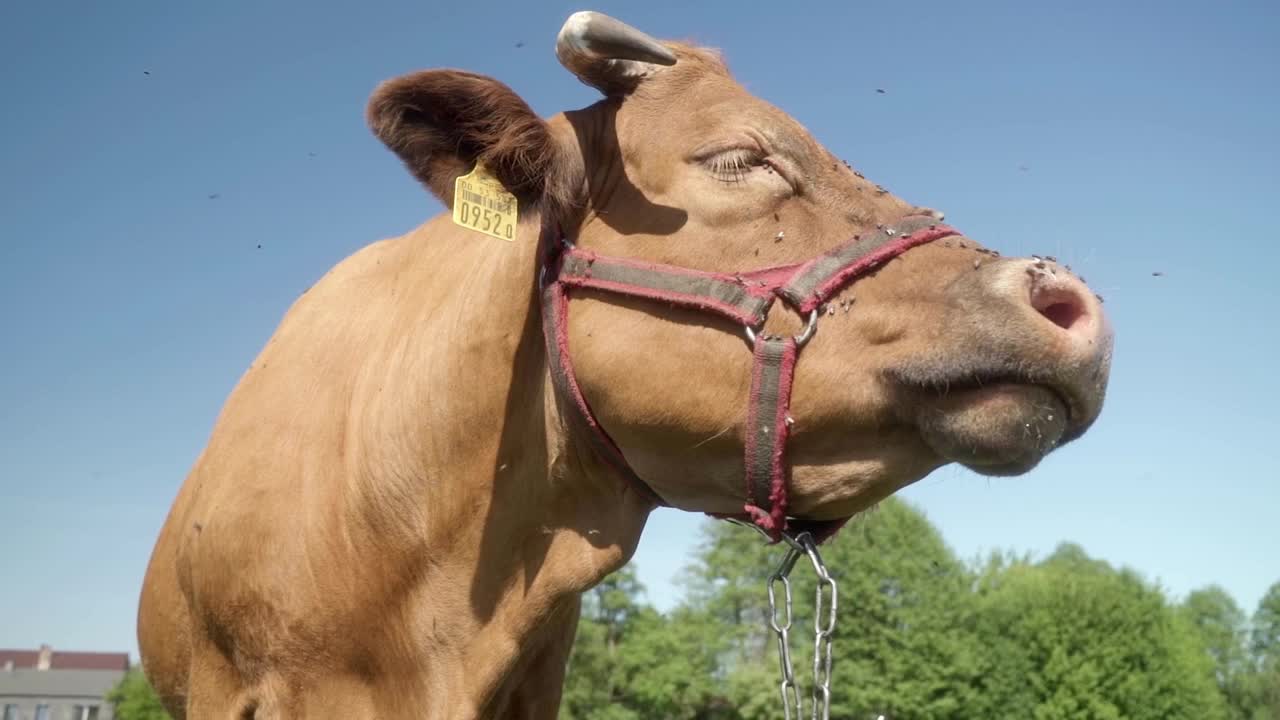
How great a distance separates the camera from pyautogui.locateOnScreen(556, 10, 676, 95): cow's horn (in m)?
3.24

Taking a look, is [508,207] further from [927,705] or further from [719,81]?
[927,705]

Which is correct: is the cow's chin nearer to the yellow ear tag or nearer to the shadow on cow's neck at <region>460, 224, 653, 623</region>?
the shadow on cow's neck at <region>460, 224, 653, 623</region>

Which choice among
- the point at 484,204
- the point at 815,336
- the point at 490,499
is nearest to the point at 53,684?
the point at 490,499

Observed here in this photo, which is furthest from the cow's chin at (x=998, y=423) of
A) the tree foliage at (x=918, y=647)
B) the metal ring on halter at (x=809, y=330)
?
the tree foliage at (x=918, y=647)

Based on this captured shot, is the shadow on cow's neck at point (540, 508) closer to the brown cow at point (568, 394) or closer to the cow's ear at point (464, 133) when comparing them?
the brown cow at point (568, 394)

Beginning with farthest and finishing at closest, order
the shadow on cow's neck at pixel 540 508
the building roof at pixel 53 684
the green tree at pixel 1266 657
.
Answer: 1. the building roof at pixel 53 684
2. the green tree at pixel 1266 657
3. the shadow on cow's neck at pixel 540 508

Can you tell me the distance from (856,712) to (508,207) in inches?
2075

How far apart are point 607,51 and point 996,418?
1.78 m

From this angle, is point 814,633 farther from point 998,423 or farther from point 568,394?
A: point 568,394

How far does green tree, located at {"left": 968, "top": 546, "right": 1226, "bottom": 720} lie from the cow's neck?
55496mm

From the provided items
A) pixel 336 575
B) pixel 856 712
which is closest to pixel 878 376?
pixel 336 575

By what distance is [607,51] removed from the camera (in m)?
3.30

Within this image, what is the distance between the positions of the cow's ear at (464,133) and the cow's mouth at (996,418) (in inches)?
57.0

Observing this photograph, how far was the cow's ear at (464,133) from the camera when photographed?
131 inches
